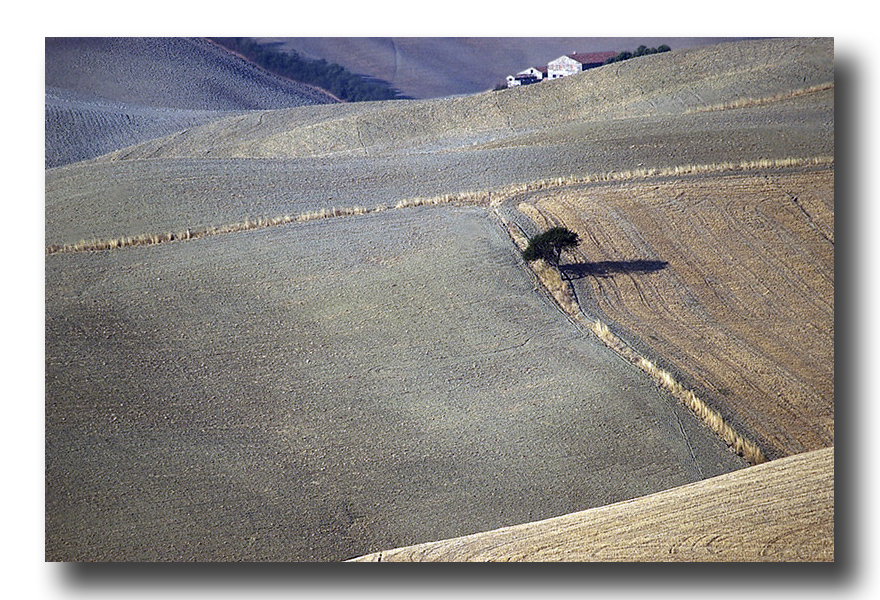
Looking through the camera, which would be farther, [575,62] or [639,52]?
[575,62]

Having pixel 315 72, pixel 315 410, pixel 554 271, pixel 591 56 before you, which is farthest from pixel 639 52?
pixel 315 410

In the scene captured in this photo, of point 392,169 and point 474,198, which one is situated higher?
point 392,169

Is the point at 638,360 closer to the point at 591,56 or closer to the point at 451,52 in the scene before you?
the point at 591,56

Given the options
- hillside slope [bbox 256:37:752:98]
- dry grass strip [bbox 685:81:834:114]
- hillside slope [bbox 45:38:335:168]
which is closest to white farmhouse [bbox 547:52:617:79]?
hillside slope [bbox 256:37:752:98]

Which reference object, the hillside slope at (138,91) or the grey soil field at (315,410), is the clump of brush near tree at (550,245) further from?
the hillside slope at (138,91)

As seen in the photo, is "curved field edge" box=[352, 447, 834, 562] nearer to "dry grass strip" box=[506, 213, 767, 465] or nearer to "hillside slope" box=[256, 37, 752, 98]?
"dry grass strip" box=[506, 213, 767, 465]

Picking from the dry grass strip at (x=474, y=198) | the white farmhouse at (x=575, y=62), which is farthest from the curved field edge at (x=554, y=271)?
the white farmhouse at (x=575, y=62)
